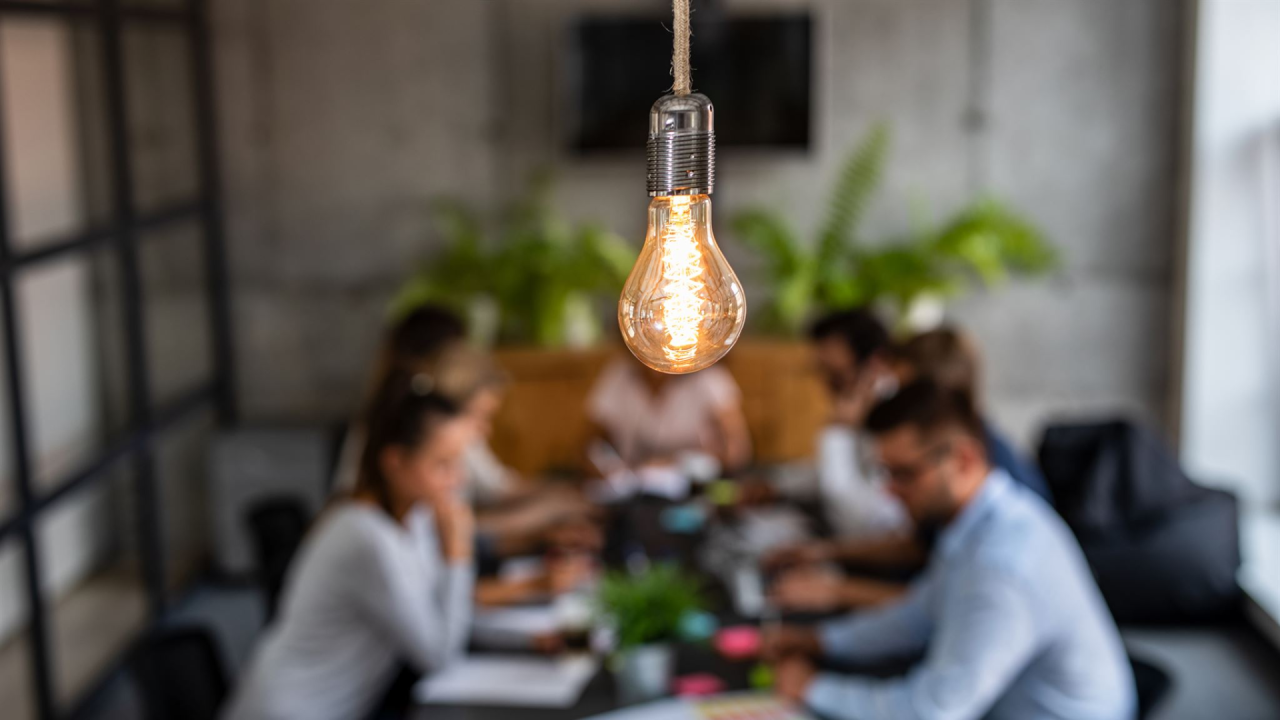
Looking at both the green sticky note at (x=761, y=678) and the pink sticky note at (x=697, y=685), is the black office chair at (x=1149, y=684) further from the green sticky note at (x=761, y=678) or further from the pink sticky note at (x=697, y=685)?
the pink sticky note at (x=697, y=685)

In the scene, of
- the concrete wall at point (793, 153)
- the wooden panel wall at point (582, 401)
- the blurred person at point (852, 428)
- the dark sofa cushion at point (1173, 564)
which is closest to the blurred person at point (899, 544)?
the blurred person at point (852, 428)

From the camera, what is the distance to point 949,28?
20.4 ft

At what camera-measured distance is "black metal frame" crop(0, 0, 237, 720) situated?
14.0ft

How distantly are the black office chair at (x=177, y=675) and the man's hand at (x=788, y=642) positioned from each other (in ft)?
4.39

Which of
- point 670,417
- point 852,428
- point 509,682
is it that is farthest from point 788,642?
point 670,417

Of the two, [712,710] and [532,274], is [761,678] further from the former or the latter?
[532,274]

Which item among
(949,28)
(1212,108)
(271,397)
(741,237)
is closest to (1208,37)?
(1212,108)

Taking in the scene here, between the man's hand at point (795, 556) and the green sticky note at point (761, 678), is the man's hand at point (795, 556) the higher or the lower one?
the higher one

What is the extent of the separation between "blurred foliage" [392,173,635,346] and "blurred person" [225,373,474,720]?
2708 millimetres

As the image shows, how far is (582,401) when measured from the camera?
6.07m

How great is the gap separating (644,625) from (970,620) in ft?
2.42

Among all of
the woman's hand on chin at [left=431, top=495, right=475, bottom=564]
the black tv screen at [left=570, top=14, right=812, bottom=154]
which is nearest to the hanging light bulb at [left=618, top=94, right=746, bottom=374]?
the woman's hand on chin at [left=431, top=495, right=475, bottom=564]

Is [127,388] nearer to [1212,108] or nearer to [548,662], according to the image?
[548,662]

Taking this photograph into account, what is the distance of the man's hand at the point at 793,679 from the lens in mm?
2885
